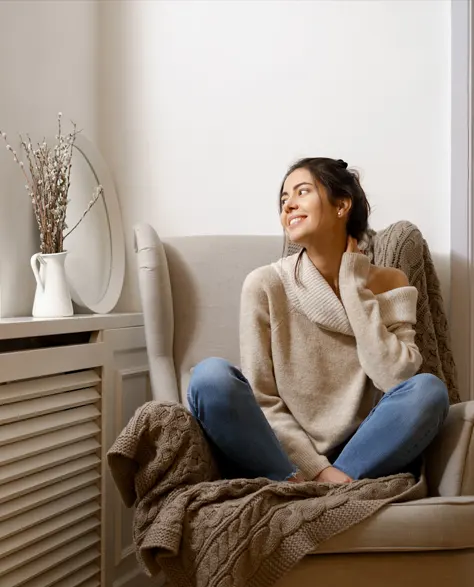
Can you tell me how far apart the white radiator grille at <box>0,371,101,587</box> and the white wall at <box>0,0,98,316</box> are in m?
0.34

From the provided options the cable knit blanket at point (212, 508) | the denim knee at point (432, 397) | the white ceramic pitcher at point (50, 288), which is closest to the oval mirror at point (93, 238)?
the white ceramic pitcher at point (50, 288)

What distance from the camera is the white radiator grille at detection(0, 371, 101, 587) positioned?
154cm

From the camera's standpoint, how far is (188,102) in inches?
93.3

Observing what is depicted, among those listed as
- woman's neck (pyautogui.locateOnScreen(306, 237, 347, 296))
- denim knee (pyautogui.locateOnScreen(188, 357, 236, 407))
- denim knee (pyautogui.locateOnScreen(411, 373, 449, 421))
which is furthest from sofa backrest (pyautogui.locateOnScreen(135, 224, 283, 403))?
denim knee (pyautogui.locateOnScreen(411, 373, 449, 421))

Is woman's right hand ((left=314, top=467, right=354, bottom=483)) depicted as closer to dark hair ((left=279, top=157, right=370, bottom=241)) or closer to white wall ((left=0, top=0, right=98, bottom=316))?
dark hair ((left=279, top=157, right=370, bottom=241))

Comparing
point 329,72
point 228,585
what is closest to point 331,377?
point 228,585

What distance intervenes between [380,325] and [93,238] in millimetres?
959

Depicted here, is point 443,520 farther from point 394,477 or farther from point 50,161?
point 50,161

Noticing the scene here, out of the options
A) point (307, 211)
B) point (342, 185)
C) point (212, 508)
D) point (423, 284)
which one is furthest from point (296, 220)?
point (212, 508)

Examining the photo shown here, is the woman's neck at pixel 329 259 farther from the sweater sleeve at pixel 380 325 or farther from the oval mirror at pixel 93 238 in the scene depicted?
the oval mirror at pixel 93 238

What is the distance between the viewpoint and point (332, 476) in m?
1.53

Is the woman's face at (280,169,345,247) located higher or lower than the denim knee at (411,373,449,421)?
higher

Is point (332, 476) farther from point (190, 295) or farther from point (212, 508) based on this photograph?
point (190, 295)

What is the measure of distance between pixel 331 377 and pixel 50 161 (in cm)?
91
